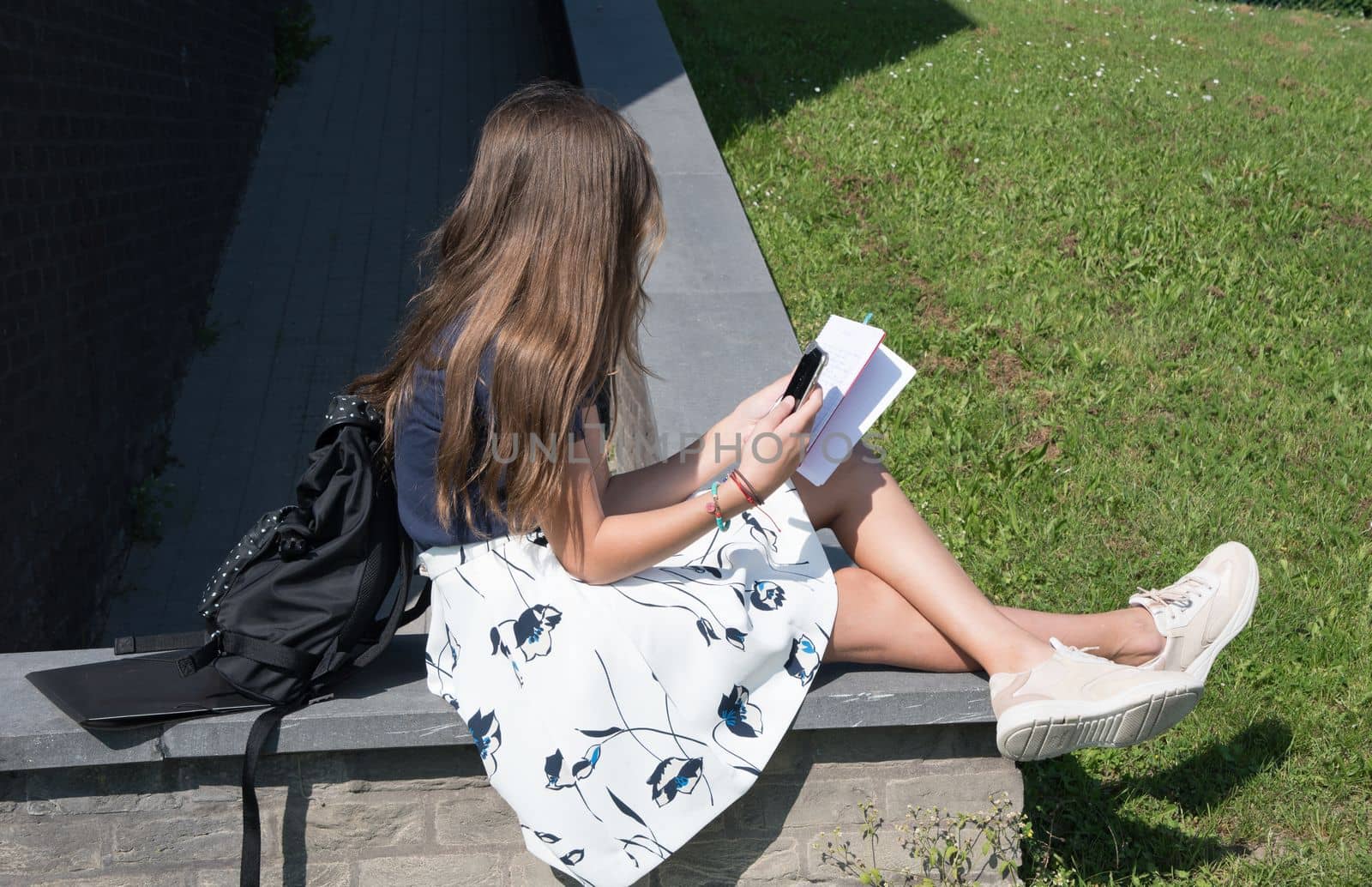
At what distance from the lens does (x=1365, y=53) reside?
8773mm

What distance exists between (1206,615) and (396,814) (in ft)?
6.04

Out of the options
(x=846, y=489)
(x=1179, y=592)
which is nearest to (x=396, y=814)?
(x=846, y=489)

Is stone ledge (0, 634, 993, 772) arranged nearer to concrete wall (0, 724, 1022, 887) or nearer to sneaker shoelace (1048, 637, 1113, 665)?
concrete wall (0, 724, 1022, 887)

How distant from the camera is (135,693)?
227cm

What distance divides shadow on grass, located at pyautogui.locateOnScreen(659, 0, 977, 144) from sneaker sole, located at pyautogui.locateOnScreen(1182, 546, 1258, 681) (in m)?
4.89

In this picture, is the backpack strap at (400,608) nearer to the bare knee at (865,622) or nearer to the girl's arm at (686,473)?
the girl's arm at (686,473)

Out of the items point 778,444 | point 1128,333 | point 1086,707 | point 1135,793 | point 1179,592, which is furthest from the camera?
point 1128,333

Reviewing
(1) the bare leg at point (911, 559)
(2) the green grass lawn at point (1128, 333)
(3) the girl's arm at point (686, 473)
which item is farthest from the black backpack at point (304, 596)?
(2) the green grass lawn at point (1128, 333)

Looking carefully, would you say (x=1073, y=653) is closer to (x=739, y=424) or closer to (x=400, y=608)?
(x=739, y=424)

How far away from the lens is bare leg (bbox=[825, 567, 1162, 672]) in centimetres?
250

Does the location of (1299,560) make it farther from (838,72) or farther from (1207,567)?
(838,72)

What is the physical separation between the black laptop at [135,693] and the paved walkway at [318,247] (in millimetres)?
2530

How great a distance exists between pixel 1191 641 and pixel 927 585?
654mm

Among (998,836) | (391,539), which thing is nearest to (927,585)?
(998,836)
